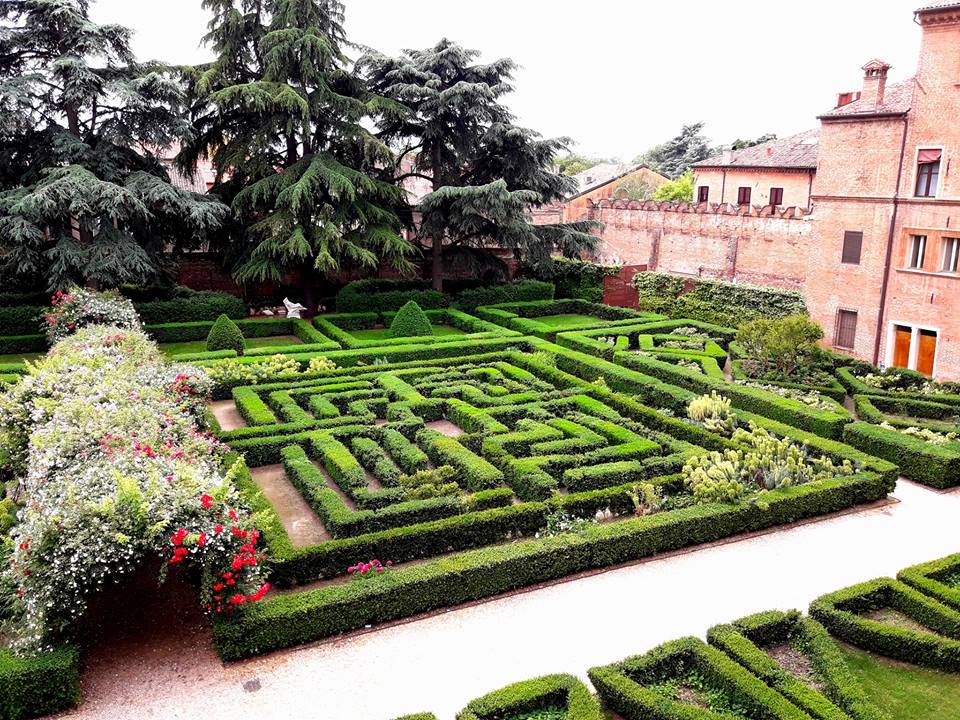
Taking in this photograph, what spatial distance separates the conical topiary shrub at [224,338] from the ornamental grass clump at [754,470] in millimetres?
13963

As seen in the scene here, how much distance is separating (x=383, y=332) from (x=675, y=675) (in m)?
19.6

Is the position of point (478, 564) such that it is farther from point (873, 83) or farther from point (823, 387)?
point (873, 83)

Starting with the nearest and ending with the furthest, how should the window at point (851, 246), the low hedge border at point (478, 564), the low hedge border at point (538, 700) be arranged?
the low hedge border at point (538, 700), the low hedge border at point (478, 564), the window at point (851, 246)

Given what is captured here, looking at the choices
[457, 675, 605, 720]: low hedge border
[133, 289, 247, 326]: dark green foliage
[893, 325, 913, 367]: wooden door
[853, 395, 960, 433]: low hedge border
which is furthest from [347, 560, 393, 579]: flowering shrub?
[893, 325, 913, 367]: wooden door

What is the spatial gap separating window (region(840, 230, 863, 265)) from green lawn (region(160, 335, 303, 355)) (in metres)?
18.3

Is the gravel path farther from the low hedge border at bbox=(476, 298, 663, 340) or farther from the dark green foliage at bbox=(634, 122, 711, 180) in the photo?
the dark green foliage at bbox=(634, 122, 711, 180)

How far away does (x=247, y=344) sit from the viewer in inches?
990

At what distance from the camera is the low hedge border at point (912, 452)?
14.3 meters

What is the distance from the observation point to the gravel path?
8.33m

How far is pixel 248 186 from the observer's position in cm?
2611

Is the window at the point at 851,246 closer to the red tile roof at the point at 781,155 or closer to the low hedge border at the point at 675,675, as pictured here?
the red tile roof at the point at 781,155

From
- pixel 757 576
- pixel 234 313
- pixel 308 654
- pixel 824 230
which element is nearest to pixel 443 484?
pixel 308 654

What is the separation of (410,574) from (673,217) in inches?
1181

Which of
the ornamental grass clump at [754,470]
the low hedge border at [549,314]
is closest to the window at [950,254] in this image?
the low hedge border at [549,314]
